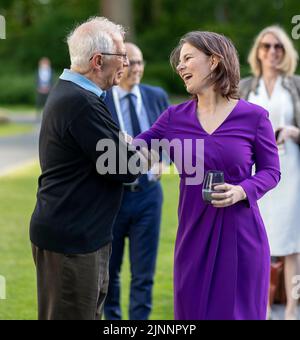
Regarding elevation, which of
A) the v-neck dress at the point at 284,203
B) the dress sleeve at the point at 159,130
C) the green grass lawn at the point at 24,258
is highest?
the dress sleeve at the point at 159,130

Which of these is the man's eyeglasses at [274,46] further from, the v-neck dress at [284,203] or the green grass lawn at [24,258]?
the green grass lawn at [24,258]

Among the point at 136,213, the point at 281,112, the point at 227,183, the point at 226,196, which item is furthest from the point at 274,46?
the point at 226,196

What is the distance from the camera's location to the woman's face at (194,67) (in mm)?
3658

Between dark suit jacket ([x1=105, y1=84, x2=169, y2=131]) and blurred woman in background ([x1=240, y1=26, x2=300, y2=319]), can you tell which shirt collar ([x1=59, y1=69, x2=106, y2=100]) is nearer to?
dark suit jacket ([x1=105, y1=84, x2=169, y2=131])

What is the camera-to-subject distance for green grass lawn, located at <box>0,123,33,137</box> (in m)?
21.6

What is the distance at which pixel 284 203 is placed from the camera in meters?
5.80

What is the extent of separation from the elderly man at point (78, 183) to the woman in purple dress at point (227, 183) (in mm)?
383

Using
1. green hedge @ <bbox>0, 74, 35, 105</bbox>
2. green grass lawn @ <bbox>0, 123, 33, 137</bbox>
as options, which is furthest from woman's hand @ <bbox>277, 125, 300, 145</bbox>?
green hedge @ <bbox>0, 74, 35, 105</bbox>

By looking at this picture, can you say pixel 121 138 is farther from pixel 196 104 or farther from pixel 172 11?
pixel 172 11

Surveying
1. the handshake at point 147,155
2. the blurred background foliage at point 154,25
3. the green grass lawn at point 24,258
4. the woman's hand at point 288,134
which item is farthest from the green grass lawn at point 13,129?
the handshake at point 147,155

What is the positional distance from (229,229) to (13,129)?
19973 mm

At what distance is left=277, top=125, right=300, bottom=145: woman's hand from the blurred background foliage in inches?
1345
